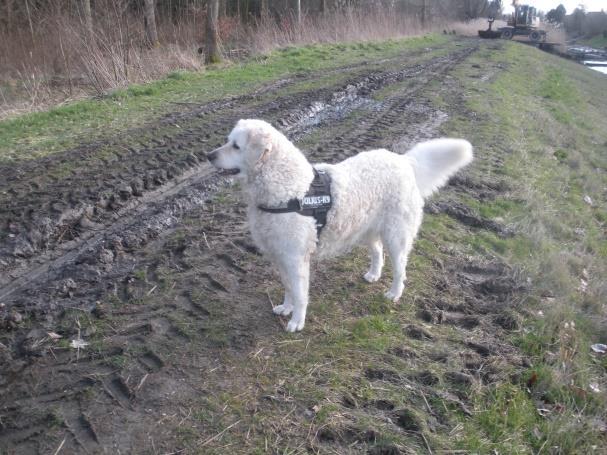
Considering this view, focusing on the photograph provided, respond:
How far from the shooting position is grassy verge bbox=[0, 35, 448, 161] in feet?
28.3

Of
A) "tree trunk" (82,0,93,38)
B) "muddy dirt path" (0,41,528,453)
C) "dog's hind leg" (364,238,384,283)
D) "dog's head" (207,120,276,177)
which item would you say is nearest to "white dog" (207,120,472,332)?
"dog's head" (207,120,276,177)

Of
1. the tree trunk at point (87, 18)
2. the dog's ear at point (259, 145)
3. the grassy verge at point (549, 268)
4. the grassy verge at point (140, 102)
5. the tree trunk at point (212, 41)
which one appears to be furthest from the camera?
the tree trunk at point (212, 41)

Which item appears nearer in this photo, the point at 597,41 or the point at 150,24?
the point at 150,24

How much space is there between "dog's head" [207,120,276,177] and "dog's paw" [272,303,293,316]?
128 cm

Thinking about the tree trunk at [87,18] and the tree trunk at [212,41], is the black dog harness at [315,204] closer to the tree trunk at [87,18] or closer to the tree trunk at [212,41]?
the tree trunk at [87,18]

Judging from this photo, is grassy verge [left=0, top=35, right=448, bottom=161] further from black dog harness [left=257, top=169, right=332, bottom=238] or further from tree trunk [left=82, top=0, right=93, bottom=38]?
black dog harness [left=257, top=169, right=332, bottom=238]

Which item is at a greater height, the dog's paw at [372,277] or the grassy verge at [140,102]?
the grassy verge at [140,102]

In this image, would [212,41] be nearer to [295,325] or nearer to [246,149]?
[246,149]

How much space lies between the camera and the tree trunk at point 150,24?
17381 millimetres

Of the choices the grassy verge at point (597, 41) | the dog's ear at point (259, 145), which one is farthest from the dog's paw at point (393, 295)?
the grassy verge at point (597, 41)

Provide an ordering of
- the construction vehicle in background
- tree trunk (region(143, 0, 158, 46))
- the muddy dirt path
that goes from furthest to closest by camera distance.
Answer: the construction vehicle in background, tree trunk (region(143, 0, 158, 46)), the muddy dirt path

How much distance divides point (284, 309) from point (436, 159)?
2218mm

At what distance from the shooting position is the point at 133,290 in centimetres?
476

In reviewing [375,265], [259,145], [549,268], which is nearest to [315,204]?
[259,145]
